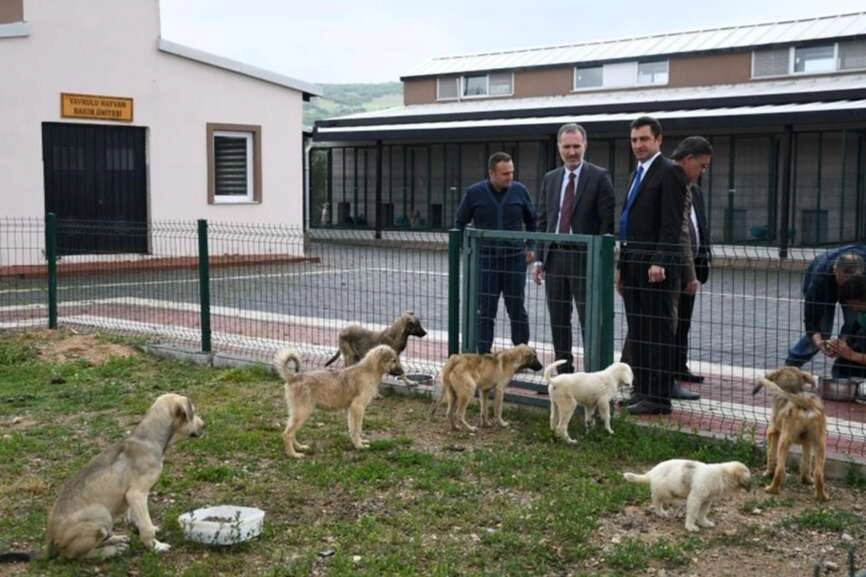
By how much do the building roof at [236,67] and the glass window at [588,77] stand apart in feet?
54.9

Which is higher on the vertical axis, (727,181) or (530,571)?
(727,181)

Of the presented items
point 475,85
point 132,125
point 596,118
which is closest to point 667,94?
→ point 596,118

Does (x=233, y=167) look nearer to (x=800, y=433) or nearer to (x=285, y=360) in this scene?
(x=285, y=360)

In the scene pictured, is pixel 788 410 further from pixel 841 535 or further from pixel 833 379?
pixel 833 379

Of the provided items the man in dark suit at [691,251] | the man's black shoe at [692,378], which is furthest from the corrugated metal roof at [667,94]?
the man's black shoe at [692,378]

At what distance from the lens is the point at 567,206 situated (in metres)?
9.02

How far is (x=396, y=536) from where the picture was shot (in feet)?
19.3

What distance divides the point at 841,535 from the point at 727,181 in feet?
72.9

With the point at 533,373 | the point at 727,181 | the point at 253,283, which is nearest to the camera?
the point at 533,373

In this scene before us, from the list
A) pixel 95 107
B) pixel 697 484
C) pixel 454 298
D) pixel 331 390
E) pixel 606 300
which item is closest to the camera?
pixel 697 484

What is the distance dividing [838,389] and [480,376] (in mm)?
3023

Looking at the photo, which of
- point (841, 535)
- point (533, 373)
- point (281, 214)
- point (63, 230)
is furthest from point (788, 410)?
Result: point (281, 214)

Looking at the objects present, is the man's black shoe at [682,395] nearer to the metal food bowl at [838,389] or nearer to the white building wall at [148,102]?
the metal food bowl at [838,389]

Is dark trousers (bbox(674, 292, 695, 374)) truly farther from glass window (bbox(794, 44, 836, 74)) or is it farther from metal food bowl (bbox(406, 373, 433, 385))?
glass window (bbox(794, 44, 836, 74))
